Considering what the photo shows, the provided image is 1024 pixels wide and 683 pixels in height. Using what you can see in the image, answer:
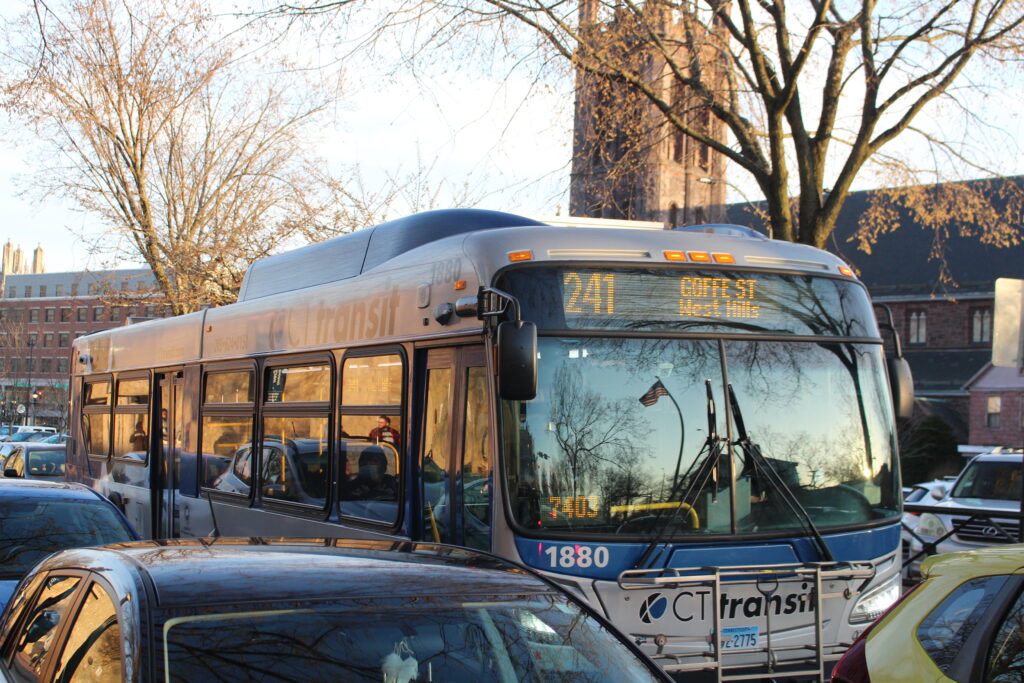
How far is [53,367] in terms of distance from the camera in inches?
4252

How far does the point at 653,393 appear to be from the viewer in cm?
634

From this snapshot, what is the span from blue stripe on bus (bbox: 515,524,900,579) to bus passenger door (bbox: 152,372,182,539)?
6553 millimetres

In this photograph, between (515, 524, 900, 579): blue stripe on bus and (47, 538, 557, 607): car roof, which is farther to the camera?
(515, 524, 900, 579): blue stripe on bus

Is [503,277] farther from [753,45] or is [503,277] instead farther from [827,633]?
[753,45]

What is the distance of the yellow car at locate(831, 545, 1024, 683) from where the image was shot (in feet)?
12.4

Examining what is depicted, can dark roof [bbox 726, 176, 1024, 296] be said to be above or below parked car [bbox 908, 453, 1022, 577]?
above

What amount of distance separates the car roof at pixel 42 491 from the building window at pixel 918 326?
7095cm

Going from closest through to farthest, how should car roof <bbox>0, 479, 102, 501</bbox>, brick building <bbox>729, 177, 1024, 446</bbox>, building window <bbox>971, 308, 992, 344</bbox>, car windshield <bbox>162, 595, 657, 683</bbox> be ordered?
1. car windshield <bbox>162, 595, 657, 683</bbox>
2. car roof <bbox>0, 479, 102, 501</bbox>
3. brick building <bbox>729, 177, 1024, 446</bbox>
4. building window <bbox>971, 308, 992, 344</bbox>

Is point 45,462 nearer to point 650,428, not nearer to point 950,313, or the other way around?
point 650,428

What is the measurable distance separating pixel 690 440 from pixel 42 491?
4421 mm

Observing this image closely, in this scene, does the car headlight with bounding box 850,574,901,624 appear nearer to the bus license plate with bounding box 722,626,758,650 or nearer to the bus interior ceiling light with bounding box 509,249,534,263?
the bus license plate with bounding box 722,626,758,650

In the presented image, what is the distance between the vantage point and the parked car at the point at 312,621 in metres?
3.00

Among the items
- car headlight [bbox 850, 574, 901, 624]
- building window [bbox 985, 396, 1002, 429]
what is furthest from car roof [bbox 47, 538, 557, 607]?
building window [bbox 985, 396, 1002, 429]

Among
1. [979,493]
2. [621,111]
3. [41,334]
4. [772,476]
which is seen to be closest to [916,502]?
[979,493]
